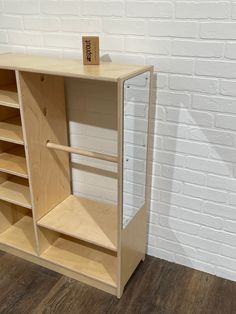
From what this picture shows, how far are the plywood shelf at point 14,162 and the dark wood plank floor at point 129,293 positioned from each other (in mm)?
539

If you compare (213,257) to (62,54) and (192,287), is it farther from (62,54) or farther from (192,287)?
(62,54)

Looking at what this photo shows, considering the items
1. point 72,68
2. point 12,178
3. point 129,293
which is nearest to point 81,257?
point 129,293

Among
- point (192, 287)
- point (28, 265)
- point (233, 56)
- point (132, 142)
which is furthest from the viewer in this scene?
point (28, 265)

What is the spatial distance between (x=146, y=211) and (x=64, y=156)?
0.53 meters

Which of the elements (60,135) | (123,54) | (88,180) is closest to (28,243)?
(88,180)

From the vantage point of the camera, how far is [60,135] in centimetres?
183

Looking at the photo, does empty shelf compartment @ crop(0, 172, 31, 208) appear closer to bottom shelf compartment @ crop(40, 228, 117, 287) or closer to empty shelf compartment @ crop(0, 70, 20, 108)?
bottom shelf compartment @ crop(40, 228, 117, 287)

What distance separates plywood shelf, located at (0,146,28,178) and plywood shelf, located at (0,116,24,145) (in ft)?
0.55

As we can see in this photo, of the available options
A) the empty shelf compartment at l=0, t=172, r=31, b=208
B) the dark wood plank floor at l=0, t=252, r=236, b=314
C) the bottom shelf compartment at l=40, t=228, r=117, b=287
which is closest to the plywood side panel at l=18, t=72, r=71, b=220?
the empty shelf compartment at l=0, t=172, r=31, b=208

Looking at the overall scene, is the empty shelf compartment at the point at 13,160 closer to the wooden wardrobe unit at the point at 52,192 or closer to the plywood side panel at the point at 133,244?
the wooden wardrobe unit at the point at 52,192

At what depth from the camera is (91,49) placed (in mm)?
1501

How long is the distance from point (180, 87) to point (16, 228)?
1.27 metres

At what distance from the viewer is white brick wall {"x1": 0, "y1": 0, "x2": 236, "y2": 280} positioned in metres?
1.43

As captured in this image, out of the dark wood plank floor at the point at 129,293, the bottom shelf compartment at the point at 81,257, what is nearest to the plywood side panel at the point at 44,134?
the bottom shelf compartment at the point at 81,257
